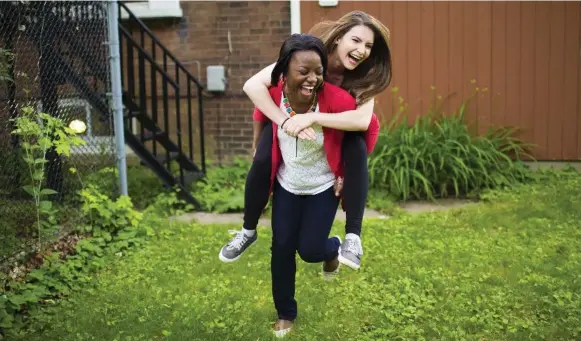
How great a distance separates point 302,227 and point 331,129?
0.50m

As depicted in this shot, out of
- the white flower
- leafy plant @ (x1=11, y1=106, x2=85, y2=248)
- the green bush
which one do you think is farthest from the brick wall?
leafy plant @ (x1=11, y1=106, x2=85, y2=248)

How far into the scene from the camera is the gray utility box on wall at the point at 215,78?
25.6 feet

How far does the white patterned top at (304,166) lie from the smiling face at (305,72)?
0.73ft

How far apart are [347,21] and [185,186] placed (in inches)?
157

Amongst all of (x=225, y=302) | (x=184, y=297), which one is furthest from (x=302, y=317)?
(x=184, y=297)

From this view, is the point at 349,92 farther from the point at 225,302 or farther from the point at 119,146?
the point at 119,146

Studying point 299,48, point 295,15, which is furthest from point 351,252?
point 295,15

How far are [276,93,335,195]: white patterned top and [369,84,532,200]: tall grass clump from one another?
11.6 ft

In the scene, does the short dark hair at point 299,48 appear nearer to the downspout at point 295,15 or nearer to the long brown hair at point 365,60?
the long brown hair at point 365,60

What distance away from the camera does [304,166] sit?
3125mm

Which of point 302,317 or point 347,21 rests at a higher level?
point 347,21

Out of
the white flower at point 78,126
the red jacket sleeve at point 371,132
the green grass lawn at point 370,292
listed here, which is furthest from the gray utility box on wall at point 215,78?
the red jacket sleeve at point 371,132

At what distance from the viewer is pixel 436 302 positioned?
3.99 m

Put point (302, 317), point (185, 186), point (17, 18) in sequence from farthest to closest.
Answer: point (185, 186) < point (17, 18) < point (302, 317)
